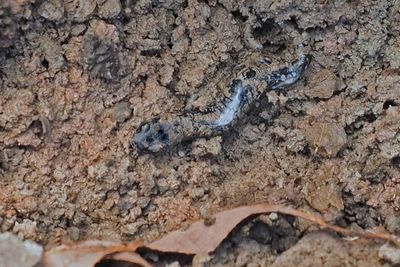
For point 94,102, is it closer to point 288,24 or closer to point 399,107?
point 288,24

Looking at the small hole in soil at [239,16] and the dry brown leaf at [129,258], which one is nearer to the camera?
the dry brown leaf at [129,258]

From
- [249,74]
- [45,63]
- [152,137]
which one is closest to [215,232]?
[152,137]

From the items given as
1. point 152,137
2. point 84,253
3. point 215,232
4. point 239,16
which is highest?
point 239,16

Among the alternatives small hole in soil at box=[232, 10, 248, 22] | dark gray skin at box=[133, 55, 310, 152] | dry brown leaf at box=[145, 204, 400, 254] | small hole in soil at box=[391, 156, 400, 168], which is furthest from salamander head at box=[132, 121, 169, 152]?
small hole in soil at box=[391, 156, 400, 168]

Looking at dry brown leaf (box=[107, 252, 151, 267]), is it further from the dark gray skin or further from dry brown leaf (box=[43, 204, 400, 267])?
the dark gray skin

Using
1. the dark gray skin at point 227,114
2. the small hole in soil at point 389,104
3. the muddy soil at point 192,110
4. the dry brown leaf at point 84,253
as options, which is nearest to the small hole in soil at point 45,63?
the muddy soil at point 192,110

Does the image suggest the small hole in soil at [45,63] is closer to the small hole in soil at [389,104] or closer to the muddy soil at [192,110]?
the muddy soil at [192,110]

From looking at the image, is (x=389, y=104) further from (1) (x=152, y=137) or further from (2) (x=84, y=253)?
(2) (x=84, y=253)
